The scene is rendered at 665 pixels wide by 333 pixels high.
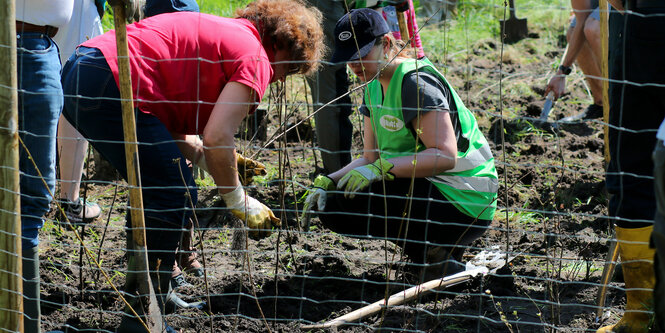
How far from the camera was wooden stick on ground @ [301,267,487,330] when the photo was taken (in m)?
2.86

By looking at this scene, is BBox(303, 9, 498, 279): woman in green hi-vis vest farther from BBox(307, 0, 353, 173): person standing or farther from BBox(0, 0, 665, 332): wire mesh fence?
BBox(307, 0, 353, 173): person standing

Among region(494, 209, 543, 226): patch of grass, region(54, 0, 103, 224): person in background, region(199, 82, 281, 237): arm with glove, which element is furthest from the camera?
region(494, 209, 543, 226): patch of grass

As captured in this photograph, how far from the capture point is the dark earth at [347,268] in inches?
115

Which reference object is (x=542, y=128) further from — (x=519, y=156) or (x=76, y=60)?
(x=76, y=60)

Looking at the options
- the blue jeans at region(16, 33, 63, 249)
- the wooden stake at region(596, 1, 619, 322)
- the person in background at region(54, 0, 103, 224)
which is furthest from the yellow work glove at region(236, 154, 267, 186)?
the wooden stake at region(596, 1, 619, 322)

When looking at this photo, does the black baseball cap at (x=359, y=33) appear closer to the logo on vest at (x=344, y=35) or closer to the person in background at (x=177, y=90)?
the logo on vest at (x=344, y=35)

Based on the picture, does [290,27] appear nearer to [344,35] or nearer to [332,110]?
[344,35]

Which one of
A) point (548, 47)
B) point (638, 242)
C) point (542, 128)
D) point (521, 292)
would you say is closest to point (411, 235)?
point (521, 292)

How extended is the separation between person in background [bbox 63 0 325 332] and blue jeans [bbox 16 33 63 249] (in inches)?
4.7

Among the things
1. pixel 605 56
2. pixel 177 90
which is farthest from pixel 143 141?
pixel 605 56

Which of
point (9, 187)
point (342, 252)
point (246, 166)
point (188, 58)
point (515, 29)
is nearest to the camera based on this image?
point (9, 187)

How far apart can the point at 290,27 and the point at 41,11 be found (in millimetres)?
863

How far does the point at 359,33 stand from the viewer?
3.03m

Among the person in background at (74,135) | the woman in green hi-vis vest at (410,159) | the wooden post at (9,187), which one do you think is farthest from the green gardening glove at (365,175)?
the person in background at (74,135)
